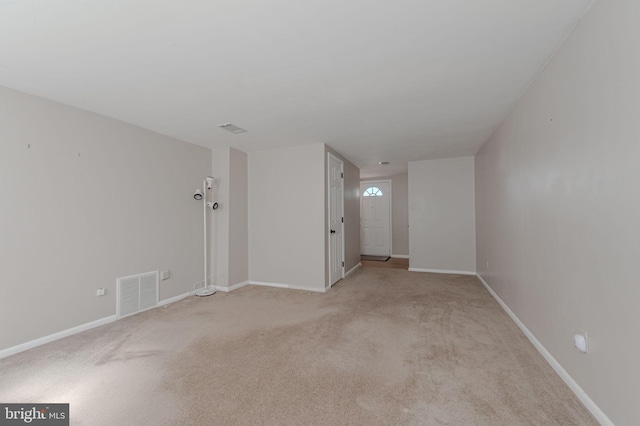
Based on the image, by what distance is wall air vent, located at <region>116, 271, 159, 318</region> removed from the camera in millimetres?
3182

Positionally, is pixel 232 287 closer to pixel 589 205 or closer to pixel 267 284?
pixel 267 284

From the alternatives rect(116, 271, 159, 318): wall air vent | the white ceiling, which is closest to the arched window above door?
→ the white ceiling

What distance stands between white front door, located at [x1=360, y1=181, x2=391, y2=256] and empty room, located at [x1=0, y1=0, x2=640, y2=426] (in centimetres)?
350

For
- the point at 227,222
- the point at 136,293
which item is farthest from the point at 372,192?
the point at 136,293

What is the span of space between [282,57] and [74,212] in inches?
106

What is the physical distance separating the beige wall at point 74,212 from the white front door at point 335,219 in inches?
92.1

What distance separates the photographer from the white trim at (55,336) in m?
2.32

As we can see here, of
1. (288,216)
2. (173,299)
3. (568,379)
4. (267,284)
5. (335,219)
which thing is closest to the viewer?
(568,379)

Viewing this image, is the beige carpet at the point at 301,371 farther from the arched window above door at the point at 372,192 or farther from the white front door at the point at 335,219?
the arched window above door at the point at 372,192

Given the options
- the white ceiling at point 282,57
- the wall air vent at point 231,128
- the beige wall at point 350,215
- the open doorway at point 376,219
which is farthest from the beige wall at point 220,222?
the open doorway at point 376,219

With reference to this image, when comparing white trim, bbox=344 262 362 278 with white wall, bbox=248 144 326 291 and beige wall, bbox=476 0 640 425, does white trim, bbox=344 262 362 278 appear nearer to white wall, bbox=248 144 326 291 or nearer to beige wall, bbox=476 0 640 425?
white wall, bbox=248 144 326 291

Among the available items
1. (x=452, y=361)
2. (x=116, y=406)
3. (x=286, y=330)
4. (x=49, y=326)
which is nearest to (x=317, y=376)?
(x=286, y=330)

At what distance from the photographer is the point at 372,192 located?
8.12 m
